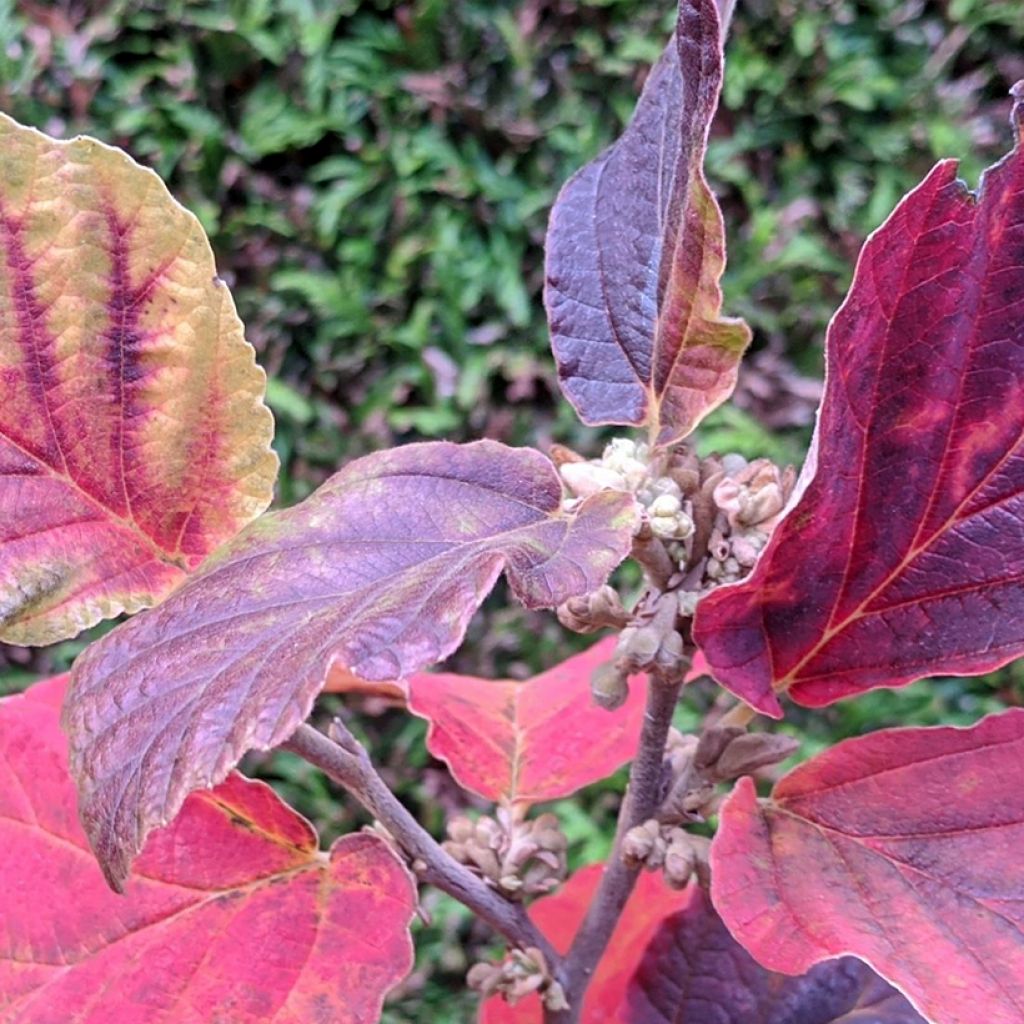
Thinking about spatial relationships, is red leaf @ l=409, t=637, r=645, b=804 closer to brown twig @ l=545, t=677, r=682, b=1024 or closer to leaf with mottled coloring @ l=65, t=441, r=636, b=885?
brown twig @ l=545, t=677, r=682, b=1024

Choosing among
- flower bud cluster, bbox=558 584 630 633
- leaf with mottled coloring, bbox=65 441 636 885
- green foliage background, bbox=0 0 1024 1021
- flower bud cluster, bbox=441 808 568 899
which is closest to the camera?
leaf with mottled coloring, bbox=65 441 636 885

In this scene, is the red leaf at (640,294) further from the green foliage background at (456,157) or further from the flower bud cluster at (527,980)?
the green foliage background at (456,157)

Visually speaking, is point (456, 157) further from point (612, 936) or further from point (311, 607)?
point (311, 607)

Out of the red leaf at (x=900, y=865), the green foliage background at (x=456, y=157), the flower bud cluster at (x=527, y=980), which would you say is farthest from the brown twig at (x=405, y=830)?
the green foliage background at (x=456, y=157)

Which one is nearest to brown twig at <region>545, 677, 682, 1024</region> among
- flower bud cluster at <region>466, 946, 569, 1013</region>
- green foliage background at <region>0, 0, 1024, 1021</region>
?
flower bud cluster at <region>466, 946, 569, 1013</region>

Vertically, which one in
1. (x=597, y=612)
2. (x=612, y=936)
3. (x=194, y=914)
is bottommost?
(x=612, y=936)

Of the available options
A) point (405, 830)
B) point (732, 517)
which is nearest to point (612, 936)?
point (405, 830)
